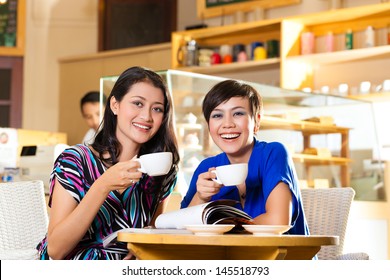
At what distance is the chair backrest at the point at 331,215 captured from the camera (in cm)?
276

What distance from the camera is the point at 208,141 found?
3.98 m

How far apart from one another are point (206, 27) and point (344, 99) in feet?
7.42

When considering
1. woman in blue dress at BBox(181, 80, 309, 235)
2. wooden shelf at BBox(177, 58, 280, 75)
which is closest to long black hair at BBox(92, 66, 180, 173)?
woman in blue dress at BBox(181, 80, 309, 235)

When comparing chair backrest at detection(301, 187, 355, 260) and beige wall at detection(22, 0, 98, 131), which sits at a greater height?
beige wall at detection(22, 0, 98, 131)

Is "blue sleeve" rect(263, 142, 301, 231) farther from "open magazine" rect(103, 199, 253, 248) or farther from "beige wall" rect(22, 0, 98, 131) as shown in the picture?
"beige wall" rect(22, 0, 98, 131)

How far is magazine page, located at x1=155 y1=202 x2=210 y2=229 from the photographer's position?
1880 millimetres

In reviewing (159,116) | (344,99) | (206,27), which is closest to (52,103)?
(206,27)

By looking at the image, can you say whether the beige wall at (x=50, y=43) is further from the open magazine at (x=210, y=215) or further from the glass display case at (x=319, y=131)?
the open magazine at (x=210, y=215)

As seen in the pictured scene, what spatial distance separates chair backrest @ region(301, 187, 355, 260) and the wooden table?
847mm

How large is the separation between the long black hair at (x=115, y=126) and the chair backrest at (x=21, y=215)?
0.58 metres

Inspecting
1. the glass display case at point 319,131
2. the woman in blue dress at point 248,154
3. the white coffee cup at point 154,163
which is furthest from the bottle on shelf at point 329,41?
the white coffee cup at point 154,163

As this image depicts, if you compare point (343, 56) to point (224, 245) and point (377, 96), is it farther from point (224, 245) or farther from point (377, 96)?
point (224, 245)

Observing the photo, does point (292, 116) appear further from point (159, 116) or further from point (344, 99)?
point (159, 116)

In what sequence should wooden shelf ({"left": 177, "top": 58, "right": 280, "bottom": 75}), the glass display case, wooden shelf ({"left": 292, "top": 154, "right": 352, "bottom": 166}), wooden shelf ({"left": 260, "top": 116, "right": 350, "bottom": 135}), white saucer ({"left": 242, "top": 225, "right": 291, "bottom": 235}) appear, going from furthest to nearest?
wooden shelf ({"left": 177, "top": 58, "right": 280, "bottom": 75}) < wooden shelf ({"left": 292, "top": 154, "right": 352, "bottom": 166}) < wooden shelf ({"left": 260, "top": 116, "right": 350, "bottom": 135}) < the glass display case < white saucer ({"left": 242, "top": 225, "right": 291, "bottom": 235})
